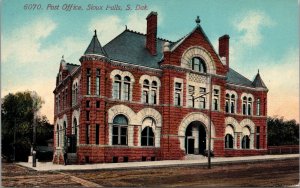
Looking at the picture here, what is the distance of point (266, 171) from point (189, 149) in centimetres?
1157

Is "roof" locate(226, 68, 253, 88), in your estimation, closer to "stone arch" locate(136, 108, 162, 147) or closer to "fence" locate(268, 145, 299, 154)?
"fence" locate(268, 145, 299, 154)

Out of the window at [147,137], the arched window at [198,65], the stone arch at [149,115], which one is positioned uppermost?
the arched window at [198,65]

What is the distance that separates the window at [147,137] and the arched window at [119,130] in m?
1.57

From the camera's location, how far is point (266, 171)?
2075cm

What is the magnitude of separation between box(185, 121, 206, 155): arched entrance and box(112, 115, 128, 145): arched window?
583 cm

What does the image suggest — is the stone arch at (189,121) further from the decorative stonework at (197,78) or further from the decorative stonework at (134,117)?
the decorative stonework at (197,78)

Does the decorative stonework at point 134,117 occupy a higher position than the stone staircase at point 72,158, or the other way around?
the decorative stonework at point 134,117

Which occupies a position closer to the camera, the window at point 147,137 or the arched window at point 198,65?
the window at point 147,137

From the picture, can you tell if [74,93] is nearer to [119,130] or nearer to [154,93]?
[119,130]

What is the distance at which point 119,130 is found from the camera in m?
28.4

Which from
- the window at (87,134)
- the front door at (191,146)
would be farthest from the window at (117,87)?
the front door at (191,146)

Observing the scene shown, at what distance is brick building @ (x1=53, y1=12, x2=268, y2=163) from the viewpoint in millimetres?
27047

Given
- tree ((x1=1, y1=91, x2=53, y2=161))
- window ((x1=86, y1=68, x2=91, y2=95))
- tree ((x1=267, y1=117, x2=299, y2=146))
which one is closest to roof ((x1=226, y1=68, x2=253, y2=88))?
tree ((x1=267, y1=117, x2=299, y2=146))

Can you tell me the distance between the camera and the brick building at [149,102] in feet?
88.7
